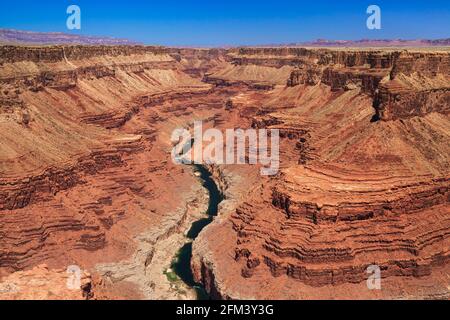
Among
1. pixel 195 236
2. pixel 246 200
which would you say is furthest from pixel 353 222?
pixel 195 236

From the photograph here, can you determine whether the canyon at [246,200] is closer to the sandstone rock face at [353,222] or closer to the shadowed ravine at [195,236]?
the sandstone rock face at [353,222]

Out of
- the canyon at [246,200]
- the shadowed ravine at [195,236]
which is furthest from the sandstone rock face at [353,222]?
the shadowed ravine at [195,236]

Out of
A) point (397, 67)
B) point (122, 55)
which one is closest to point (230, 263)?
point (397, 67)

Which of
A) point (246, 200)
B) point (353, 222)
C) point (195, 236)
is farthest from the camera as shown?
point (195, 236)

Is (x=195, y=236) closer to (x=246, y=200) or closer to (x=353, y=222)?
(x=246, y=200)

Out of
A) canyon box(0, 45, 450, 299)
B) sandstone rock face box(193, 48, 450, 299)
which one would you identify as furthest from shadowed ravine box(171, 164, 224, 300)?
sandstone rock face box(193, 48, 450, 299)

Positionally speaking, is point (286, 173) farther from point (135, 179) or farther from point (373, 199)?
point (135, 179)

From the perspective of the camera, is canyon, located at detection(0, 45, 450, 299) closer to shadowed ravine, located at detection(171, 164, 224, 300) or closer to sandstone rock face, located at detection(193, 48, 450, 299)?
sandstone rock face, located at detection(193, 48, 450, 299)

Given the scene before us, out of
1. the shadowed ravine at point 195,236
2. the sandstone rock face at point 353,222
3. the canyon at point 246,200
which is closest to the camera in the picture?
the sandstone rock face at point 353,222
